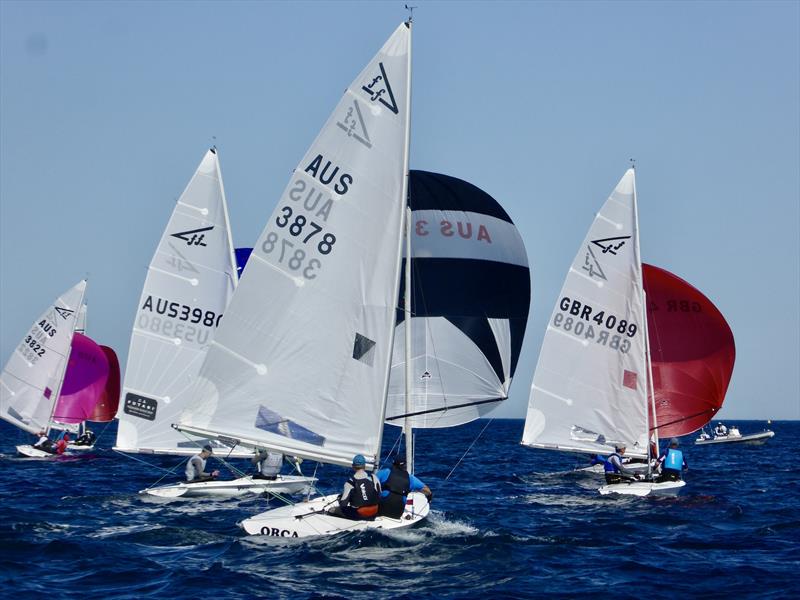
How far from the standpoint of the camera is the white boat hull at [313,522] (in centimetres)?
1623

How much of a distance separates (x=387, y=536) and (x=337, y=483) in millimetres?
13758

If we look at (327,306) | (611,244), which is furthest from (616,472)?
(327,306)

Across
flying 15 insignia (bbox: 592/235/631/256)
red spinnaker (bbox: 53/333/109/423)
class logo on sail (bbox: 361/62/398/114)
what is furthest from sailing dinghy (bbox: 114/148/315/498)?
red spinnaker (bbox: 53/333/109/423)

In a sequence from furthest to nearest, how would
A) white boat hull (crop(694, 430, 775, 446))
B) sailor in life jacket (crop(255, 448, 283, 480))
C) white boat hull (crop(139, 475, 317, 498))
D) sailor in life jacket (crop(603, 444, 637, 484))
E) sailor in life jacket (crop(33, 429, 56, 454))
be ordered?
white boat hull (crop(694, 430, 775, 446))
sailor in life jacket (crop(33, 429, 56, 454))
sailor in life jacket (crop(603, 444, 637, 484))
sailor in life jacket (crop(255, 448, 283, 480))
white boat hull (crop(139, 475, 317, 498))

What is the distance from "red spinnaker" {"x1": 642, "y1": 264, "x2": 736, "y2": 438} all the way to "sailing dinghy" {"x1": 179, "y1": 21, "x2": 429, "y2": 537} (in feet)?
56.2

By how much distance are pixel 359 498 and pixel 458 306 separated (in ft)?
23.2

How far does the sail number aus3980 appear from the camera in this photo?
1689 cm

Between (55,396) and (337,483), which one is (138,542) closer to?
(337,483)

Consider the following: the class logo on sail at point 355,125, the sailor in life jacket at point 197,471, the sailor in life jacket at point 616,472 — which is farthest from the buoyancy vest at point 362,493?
the sailor in life jacket at point 616,472

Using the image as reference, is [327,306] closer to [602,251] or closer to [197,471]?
[197,471]

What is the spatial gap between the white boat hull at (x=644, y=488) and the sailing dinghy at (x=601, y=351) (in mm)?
2966

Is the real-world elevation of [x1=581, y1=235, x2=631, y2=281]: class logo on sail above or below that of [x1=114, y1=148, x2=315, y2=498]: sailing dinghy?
above

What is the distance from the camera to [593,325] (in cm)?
3011

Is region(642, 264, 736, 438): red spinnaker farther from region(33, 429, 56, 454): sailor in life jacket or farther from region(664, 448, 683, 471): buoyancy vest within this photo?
region(33, 429, 56, 454): sailor in life jacket
